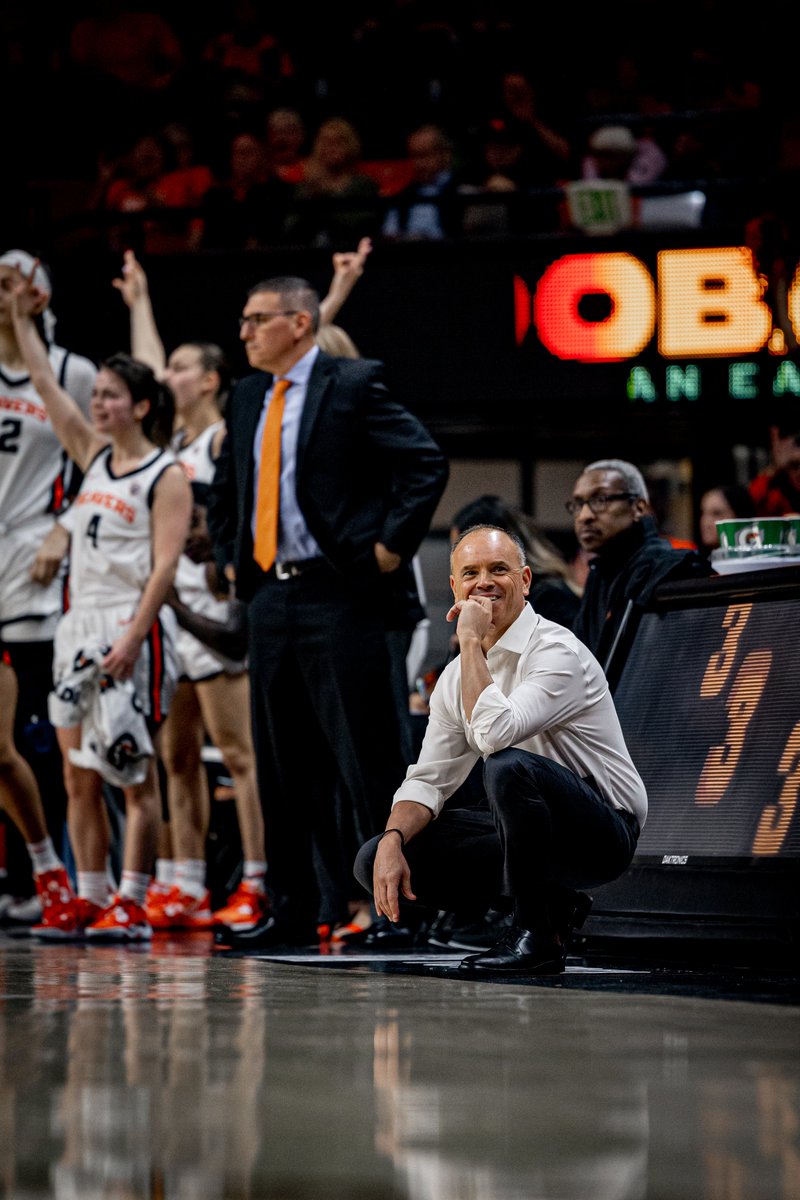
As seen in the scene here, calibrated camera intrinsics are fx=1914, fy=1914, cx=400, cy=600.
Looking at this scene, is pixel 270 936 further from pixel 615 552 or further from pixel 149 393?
pixel 149 393

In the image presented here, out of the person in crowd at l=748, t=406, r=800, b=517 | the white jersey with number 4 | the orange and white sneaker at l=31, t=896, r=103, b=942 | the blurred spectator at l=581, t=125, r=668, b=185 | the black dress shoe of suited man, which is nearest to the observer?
the black dress shoe of suited man

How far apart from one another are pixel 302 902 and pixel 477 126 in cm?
714

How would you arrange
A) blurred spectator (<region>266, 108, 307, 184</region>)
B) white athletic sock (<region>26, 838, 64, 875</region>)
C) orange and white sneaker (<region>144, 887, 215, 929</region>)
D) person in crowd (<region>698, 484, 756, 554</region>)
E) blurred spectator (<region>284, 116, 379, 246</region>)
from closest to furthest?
white athletic sock (<region>26, 838, 64, 875</region>) < orange and white sneaker (<region>144, 887, 215, 929</region>) < person in crowd (<region>698, 484, 756, 554</region>) < blurred spectator (<region>284, 116, 379, 246</region>) < blurred spectator (<region>266, 108, 307, 184</region>)

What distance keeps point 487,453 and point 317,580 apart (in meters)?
6.21

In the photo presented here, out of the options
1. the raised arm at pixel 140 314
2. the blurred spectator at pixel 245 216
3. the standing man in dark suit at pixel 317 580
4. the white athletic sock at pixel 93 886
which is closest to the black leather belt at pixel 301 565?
the standing man in dark suit at pixel 317 580

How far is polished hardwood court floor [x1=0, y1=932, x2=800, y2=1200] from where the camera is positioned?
2.15 metres

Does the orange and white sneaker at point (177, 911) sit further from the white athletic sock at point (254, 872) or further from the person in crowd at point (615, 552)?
the person in crowd at point (615, 552)

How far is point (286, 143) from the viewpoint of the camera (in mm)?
12023

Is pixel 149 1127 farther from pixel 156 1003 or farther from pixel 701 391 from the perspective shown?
pixel 701 391

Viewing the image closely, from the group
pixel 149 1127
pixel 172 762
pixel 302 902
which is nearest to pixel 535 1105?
pixel 149 1127

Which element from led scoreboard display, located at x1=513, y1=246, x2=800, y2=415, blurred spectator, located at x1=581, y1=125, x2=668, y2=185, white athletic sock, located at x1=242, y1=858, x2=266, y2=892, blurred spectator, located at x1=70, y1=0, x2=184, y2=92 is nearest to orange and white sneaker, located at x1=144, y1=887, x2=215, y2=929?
white athletic sock, located at x1=242, y1=858, x2=266, y2=892

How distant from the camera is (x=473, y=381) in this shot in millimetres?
10602

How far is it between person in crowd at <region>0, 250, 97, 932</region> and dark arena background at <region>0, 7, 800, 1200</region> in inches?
5.0

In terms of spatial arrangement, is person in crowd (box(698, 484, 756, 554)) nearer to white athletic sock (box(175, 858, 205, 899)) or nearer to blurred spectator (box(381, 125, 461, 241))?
white athletic sock (box(175, 858, 205, 899))
